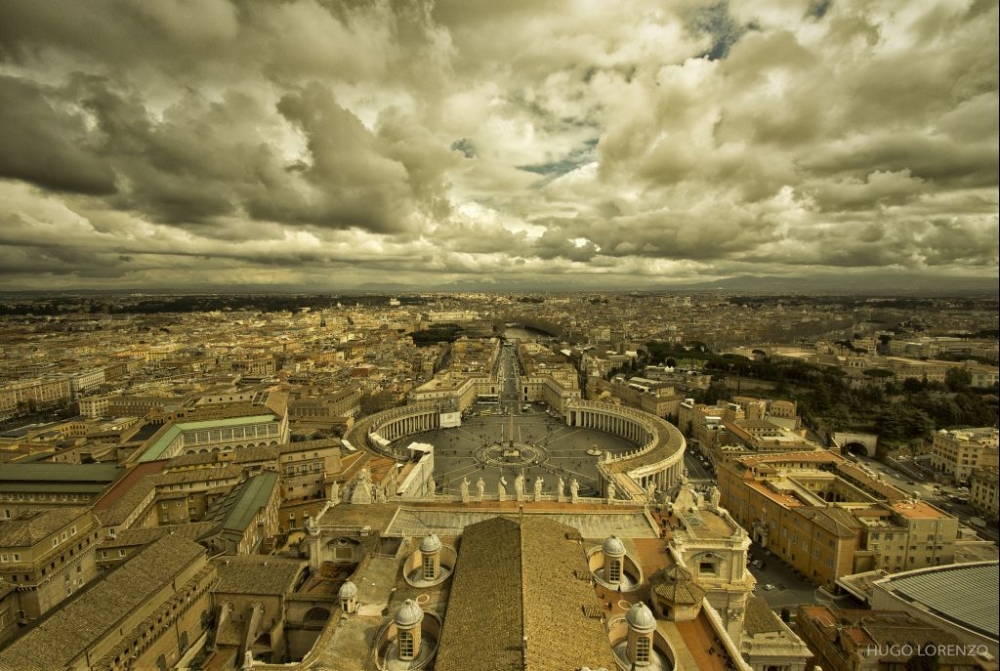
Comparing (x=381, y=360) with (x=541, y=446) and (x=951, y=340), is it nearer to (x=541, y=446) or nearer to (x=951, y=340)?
(x=541, y=446)

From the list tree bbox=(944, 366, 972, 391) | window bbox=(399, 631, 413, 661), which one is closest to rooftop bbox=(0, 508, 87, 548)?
window bbox=(399, 631, 413, 661)

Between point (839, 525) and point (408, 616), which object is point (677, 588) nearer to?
point (408, 616)

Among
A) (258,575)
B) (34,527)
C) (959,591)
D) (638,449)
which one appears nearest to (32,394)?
(34,527)

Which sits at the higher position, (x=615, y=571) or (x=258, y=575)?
(x=615, y=571)

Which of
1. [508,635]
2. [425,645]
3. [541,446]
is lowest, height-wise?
[541,446]

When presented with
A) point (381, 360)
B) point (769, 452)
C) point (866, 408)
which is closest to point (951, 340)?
point (866, 408)

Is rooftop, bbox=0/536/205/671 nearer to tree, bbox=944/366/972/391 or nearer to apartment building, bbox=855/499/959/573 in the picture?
apartment building, bbox=855/499/959/573
